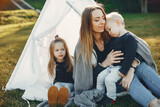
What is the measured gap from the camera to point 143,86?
94.7 inches

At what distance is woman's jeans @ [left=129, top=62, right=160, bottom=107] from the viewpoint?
230 cm

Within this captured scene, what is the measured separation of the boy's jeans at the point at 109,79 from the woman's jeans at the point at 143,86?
0.22 meters

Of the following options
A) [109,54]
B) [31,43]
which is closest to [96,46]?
[109,54]

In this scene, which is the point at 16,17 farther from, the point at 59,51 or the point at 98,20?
the point at 98,20

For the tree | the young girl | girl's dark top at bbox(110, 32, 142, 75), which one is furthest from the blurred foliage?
girl's dark top at bbox(110, 32, 142, 75)

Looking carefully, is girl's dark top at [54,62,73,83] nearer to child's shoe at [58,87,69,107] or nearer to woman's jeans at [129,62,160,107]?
child's shoe at [58,87,69,107]

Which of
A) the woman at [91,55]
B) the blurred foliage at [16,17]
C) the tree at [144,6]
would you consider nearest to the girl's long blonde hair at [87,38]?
the woman at [91,55]

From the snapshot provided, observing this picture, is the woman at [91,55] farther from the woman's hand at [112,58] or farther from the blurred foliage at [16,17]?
the blurred foliage at [16,17]

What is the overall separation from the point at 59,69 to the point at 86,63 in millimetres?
782

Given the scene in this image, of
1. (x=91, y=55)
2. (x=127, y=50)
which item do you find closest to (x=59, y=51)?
(x=91, y=55)

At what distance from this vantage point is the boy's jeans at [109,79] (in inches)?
98.9

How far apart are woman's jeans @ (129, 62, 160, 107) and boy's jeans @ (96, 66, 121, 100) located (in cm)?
22

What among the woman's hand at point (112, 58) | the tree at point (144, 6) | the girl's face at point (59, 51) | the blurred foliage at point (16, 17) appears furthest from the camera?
the tree at point (144, 6)

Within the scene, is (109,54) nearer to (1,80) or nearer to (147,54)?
(147,54)
